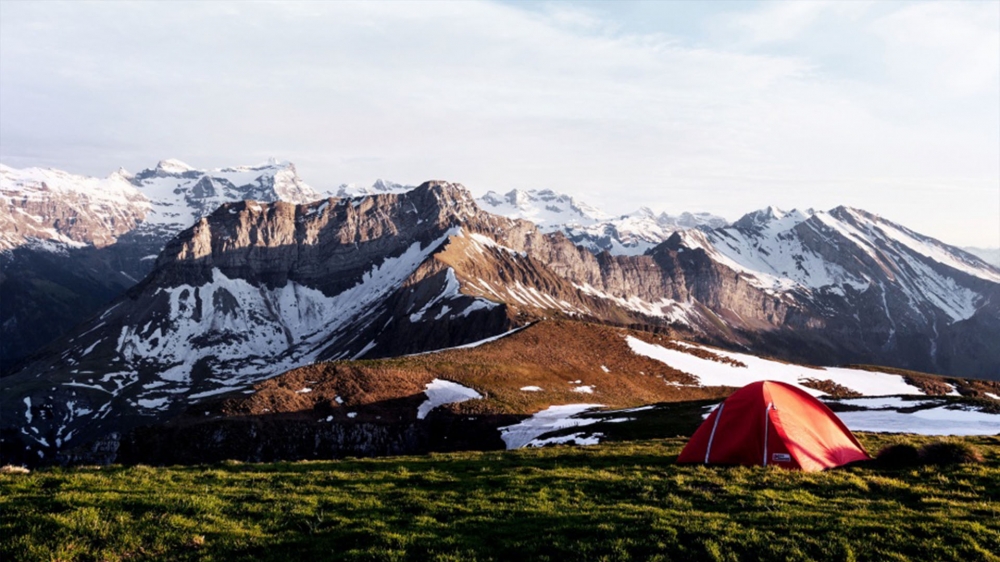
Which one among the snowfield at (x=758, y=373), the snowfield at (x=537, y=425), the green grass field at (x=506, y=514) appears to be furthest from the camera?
the snowfield at (x=758, y=373)

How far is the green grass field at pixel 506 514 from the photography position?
629 inches

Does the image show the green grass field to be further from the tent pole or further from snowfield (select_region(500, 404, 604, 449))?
→ snowfield (select_region(500, 404, 604, 449))

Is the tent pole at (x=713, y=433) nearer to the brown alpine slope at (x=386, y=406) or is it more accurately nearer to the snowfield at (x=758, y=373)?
the brown alpine slope at (x=386, y=406)

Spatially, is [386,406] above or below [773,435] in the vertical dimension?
below

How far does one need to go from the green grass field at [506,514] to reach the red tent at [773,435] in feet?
5.07

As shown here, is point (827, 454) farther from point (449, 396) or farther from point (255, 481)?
point (449, 396)

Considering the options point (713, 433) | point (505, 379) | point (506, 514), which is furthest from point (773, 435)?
point (505, 379)

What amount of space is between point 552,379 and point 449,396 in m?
19.6

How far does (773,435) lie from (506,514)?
1401cm

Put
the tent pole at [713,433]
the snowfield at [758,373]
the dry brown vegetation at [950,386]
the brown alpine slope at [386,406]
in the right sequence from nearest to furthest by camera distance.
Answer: the tent pole at [713,433] → the brown alpine slope at [386,406] → the dry brown vegetation at [950,386] → the snowfield at [758,373]

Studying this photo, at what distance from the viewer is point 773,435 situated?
27.1 metres

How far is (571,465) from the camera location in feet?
92.9

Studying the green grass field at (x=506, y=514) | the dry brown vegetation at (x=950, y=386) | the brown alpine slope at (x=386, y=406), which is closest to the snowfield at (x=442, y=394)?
the brown alpine slope at (x=386, y=406)

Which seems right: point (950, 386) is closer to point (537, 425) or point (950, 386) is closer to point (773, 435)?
point (537, 425)
